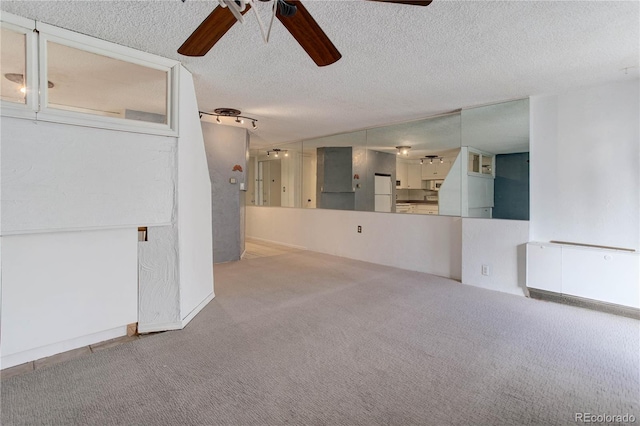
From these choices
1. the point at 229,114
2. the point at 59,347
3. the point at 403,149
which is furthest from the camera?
the point at 403,149

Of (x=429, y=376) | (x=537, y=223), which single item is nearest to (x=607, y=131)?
(x=537, y=223)

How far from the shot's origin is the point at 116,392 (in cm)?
181

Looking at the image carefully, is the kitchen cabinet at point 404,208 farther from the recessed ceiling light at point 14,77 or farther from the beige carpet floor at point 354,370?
the recessed ceiling light at point 14,77

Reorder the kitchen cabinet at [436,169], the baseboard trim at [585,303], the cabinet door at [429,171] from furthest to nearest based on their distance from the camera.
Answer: the cabinet door at [429,171]
the kitchen cabinet at [436,169]
the baseboard trim at [585,303]

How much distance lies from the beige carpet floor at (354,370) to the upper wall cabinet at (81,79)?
1.78 metres

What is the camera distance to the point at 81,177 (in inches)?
86.0

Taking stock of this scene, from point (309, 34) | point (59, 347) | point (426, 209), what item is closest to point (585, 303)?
point (426, 209)

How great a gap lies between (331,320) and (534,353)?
5.34 ft

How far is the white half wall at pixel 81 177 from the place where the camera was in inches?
77.2

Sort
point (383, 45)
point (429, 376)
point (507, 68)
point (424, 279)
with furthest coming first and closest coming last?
point (424, 279)
point (507, 68)
point (383, 45)
point (429, 376)

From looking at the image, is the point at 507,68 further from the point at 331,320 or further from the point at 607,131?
the point at 331,320

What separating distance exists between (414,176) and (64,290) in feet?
15.6

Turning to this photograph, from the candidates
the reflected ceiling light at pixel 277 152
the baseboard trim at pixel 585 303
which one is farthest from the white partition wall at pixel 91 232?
the reflected ceiling light at pixel 277 152

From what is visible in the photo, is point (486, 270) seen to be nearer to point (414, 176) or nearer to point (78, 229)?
point (414, 176)
